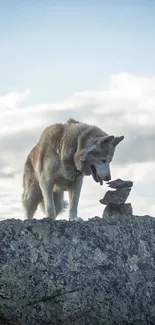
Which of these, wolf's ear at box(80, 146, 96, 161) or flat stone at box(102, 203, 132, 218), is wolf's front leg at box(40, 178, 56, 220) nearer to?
wolf's ear at box(80, 146, 96, 161)

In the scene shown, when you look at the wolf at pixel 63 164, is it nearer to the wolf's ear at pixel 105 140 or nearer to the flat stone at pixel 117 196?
the wolf's ear at pixel 105 140

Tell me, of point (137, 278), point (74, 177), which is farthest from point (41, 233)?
point (74, 177)

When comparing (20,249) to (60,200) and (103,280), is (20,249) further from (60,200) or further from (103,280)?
(60,200)

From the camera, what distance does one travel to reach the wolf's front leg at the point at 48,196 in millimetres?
12094

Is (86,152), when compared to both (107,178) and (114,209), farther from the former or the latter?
(114,209)

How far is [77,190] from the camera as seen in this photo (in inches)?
475

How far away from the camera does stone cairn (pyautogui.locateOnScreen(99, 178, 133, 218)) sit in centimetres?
685

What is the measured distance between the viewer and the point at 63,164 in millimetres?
11461

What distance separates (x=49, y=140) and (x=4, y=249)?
8110 mm

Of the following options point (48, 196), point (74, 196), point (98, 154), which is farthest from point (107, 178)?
point (48, 196)

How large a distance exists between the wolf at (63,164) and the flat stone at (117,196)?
3.39 metres

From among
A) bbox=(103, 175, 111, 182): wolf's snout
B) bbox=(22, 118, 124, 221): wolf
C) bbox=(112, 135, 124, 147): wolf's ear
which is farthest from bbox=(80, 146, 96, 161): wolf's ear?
bbox=(103, 175, 111, 182): wolf's snout

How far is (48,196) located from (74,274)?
816 centimetres

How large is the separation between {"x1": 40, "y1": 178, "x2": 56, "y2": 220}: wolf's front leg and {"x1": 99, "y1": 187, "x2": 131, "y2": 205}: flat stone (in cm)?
518
